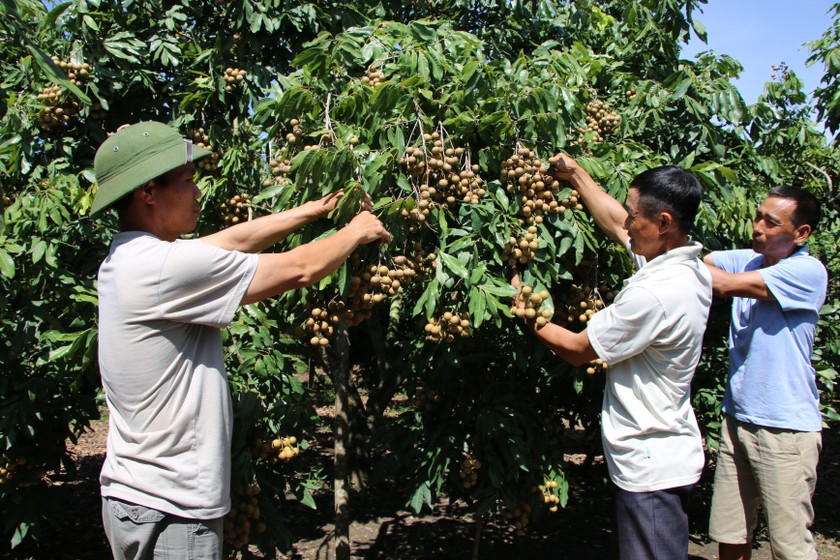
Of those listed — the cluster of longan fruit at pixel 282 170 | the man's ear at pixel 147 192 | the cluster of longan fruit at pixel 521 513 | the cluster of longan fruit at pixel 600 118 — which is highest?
the cluster of longan fruit at pixel 600 118

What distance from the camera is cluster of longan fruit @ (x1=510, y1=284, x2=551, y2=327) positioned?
2.53 m

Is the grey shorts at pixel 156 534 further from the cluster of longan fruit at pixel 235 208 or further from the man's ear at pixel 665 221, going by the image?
the cluster of longan fruit at pixel 235 208

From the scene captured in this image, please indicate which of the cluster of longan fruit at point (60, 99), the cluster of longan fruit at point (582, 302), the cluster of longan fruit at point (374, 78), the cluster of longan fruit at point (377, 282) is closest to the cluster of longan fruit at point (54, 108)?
the cluster of longan fruit at point (60, 99)

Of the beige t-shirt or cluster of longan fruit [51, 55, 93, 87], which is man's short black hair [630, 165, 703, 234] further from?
cluster of longan fruit [51, 55, 93, 87]

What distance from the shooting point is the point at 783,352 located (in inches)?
118

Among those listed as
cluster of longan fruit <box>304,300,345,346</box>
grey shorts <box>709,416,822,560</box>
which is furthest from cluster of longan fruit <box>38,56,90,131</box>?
grey shorts <box>709,416,822,560</box>

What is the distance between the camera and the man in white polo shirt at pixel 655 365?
89.2 inches

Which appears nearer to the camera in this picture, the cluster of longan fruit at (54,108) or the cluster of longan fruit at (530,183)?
the cluster of longan fruit at (530,183)

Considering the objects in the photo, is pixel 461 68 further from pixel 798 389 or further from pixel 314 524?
pixel 314 524

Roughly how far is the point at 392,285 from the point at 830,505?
6.63 metres

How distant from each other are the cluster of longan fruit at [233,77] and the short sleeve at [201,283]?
2315 mm

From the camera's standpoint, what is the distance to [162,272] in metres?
1.81

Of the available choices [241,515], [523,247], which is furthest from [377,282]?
[241,515]

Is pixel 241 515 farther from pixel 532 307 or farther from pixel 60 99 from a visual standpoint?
pixel 60 99
